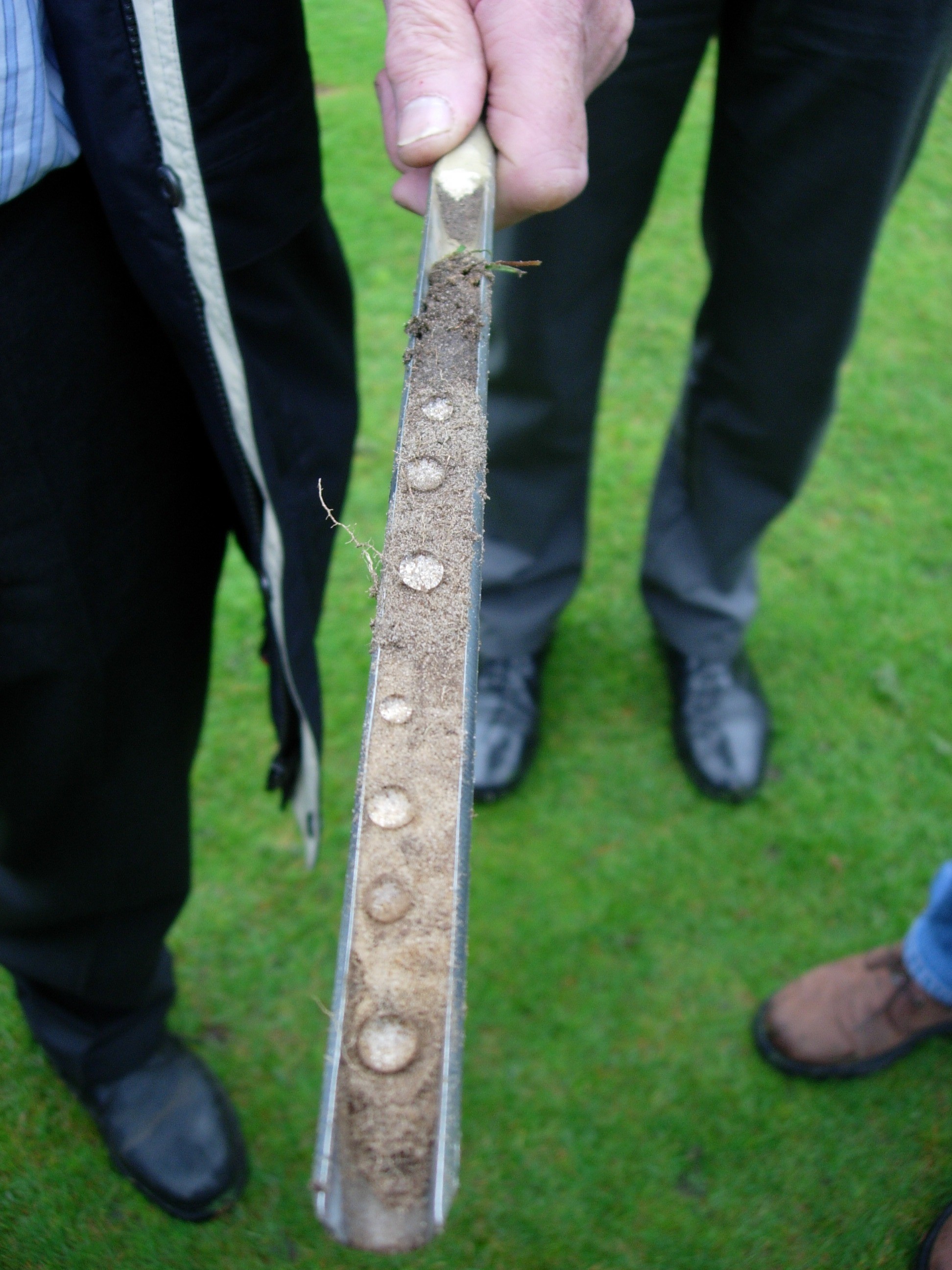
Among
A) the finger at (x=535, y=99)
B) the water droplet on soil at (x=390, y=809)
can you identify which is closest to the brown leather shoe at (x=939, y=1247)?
the water droplet on soil at (x=390, y=809)

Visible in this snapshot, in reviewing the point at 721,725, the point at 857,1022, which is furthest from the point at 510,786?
the point at 857,1022

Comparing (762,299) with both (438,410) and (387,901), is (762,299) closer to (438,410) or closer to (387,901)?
(438,410)

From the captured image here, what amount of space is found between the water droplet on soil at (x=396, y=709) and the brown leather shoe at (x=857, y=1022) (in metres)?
1.49

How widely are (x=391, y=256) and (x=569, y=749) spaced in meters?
2.39

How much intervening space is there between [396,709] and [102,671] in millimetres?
653

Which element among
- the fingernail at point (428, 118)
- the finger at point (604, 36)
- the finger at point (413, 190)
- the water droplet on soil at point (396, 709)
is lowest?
the water droplet on soil at point (396, 709)

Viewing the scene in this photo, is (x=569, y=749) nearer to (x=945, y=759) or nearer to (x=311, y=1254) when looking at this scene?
(x=945, y=759)

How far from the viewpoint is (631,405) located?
3.39 meters

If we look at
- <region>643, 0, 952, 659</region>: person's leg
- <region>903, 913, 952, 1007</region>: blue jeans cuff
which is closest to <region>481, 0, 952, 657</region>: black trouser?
<region>643, 0, 952, 659</region>: person's leg

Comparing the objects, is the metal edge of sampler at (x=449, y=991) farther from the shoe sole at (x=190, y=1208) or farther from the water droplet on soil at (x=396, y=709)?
the shoe sole at (x=190, y=1208)

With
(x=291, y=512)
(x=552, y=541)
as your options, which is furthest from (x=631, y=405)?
(x=291, y=512)

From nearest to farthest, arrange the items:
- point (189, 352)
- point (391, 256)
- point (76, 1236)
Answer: point (189, 352) < point (76, 1236) < point (391, 256)

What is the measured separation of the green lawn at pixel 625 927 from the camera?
1699 mm

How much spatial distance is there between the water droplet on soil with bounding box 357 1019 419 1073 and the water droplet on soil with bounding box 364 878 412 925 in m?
0.08
